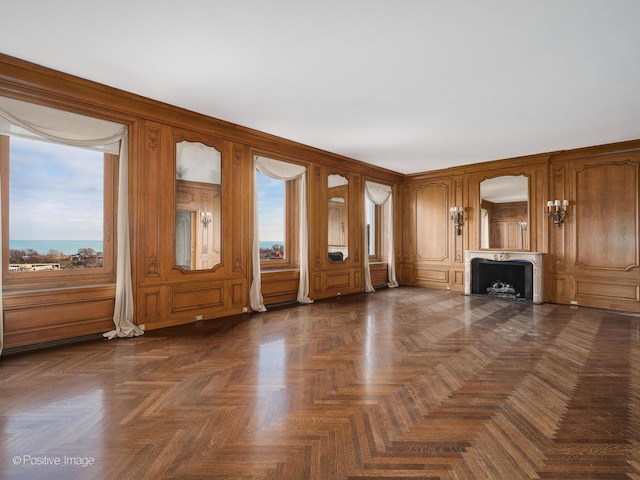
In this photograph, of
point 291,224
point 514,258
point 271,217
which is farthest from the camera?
point 514,258

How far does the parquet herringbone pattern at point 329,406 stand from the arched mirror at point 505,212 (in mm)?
2947

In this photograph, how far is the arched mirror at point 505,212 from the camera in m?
6.95

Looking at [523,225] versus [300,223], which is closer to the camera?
[300,223]

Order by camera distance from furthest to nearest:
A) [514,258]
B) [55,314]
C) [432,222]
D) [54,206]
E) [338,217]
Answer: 1. [432,222]
2. [338,217]
3. [514,258]
4. [54,206]
5. [55,314]

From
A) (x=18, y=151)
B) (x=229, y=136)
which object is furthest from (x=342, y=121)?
(x=18, y=151)

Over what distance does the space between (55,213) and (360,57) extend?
3.69 metres

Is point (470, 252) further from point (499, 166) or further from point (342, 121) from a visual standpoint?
point (342, 121)

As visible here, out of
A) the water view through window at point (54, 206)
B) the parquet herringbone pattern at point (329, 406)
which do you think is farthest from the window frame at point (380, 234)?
the water view through window at point (54, 206)

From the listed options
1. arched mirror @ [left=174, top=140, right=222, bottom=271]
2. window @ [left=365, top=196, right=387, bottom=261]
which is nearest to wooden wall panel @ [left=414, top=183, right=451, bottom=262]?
window @ [left=365, top=196, right=387, bottom=261]

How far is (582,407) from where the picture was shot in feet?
7.99

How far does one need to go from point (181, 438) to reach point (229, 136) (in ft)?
13.9

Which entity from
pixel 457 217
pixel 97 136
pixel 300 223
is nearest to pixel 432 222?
pixel 457 217

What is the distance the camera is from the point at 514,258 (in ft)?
22.4

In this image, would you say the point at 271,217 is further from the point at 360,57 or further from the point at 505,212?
the point at 505,212
